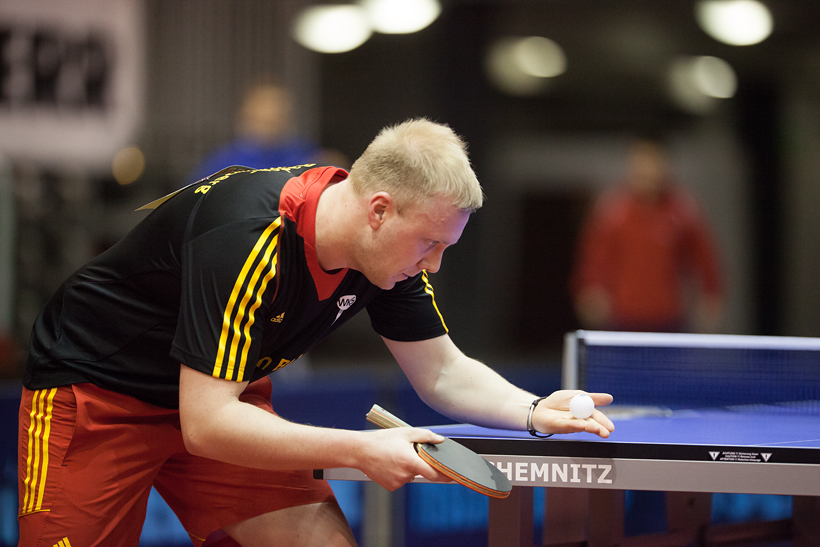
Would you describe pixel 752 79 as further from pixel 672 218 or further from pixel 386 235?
pixel 386 235

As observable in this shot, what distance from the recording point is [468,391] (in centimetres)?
242

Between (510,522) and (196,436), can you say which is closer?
(196,436)

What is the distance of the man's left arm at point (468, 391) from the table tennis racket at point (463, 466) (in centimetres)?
36

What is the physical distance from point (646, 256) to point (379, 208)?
4.94 m

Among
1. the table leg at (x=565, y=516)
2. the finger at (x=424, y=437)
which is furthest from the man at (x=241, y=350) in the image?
the table leg at (x=565, y=516)

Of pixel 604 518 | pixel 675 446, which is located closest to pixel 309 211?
pixel 675 446

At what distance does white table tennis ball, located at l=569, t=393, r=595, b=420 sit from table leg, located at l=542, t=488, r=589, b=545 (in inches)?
11.9

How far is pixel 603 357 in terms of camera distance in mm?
3295

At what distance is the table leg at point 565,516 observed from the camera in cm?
232

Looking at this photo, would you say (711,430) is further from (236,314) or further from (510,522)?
(236,314)

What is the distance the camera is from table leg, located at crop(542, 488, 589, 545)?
7.63 feet

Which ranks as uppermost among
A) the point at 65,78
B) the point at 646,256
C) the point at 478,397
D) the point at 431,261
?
the point at 65,78

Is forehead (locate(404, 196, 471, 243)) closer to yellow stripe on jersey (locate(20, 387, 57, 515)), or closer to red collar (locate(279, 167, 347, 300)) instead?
red collar (locate(279, 167, 347, 300))

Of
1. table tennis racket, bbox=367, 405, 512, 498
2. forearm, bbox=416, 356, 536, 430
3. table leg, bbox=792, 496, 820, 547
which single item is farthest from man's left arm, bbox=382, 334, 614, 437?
table leg, bbox=792, 496, 820, 547
